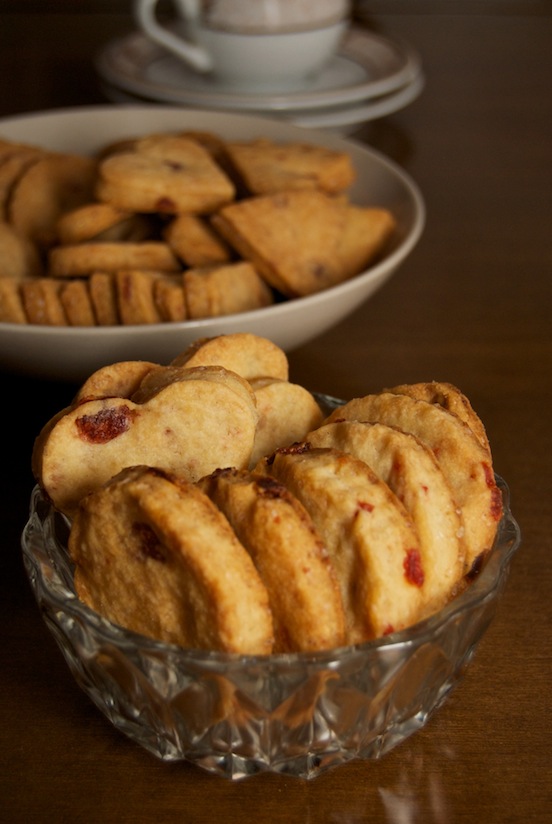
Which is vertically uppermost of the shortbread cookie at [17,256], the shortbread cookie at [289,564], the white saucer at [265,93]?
the shortbread cookie at [289,564]

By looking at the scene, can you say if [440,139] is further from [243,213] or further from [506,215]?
[243,213]

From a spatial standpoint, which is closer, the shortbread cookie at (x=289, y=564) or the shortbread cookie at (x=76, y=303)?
the shortbread cookie at (x=289, y=564)

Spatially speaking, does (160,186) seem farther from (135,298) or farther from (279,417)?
(279,417)

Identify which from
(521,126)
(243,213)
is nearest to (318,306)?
(243,213)

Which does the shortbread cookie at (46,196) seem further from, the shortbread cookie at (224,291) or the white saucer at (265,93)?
the white saucer at (265,93)

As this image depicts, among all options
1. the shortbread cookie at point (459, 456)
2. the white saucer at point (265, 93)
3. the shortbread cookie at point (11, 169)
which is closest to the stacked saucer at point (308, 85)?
the white saucer at point (265, 93)

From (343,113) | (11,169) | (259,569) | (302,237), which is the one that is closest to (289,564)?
(259,569)
